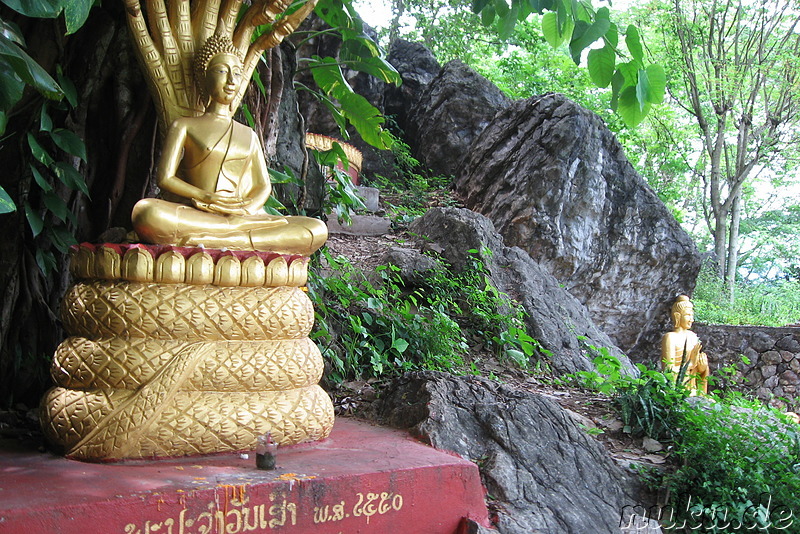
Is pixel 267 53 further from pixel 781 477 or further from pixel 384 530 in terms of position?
pixel 781 477

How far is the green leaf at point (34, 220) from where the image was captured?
9.68ft

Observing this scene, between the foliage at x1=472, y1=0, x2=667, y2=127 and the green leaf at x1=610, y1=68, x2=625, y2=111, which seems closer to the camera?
the foliage at x1=472, y1=0, x2=667, y2=127

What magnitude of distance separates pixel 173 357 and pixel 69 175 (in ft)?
3.73

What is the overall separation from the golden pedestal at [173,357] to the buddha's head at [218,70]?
74cm

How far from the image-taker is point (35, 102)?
299 cm

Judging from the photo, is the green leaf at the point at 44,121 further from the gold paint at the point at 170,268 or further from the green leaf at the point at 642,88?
the green leaf at the point at 642,88

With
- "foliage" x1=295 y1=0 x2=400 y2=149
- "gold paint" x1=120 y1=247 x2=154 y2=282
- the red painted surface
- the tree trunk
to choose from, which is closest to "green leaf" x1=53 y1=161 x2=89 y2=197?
"gold paint" x1=120 y1=247 x2=154 y2=282

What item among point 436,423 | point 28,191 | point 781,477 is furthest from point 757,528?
point 28,191

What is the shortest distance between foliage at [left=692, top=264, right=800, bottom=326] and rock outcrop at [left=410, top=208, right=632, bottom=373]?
243 inches

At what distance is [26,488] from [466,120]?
9887mm

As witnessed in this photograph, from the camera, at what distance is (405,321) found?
4.59 meters

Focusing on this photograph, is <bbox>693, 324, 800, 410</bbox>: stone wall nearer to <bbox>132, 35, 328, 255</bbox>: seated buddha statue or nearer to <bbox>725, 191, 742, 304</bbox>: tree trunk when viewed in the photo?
<bbox>725, 191, 742, 304</bbox>: tree trunk

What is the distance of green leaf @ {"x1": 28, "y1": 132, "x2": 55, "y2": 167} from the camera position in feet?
9.50

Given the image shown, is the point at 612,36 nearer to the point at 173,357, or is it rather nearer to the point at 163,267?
the point at 163,267
